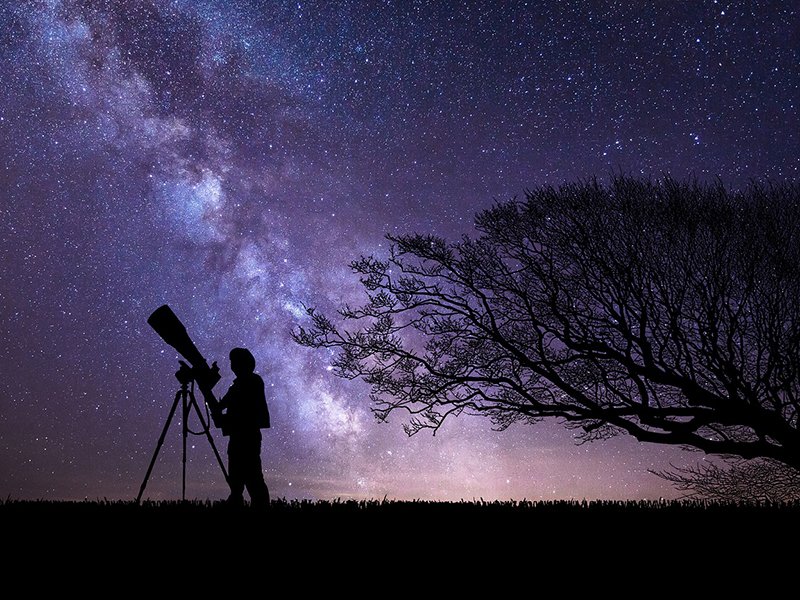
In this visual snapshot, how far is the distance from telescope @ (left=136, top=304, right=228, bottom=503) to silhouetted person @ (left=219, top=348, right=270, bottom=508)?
0.62 ft

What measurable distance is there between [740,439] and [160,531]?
1307 centimetres

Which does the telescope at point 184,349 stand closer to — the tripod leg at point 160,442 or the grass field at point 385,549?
the tripod leg at point 160,442

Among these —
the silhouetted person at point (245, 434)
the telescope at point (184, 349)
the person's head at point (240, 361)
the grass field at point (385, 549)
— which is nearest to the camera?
the grass field at point (385, 549)

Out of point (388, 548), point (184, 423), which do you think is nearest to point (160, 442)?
point (184, 423)

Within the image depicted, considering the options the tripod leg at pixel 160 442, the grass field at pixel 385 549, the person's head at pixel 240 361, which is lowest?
the grass field at pixel 385 549

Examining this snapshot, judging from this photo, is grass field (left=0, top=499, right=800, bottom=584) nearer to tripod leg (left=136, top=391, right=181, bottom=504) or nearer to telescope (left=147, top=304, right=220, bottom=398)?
tripod leg (left=136, top=391, right=181, bottom=504)

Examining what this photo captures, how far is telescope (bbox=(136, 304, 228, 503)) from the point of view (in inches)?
275

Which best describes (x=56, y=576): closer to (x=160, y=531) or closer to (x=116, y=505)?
(x=160, y=531)

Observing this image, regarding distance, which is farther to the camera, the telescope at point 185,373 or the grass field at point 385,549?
the telescope at point 185,373

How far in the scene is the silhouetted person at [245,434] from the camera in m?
6.82

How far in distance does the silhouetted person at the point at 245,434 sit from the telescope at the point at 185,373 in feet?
0.62

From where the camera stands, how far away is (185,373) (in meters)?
7.15

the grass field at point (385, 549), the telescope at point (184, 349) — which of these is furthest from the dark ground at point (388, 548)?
the telescope at point (184, 349)

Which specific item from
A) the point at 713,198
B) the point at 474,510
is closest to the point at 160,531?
the point at 474,510
